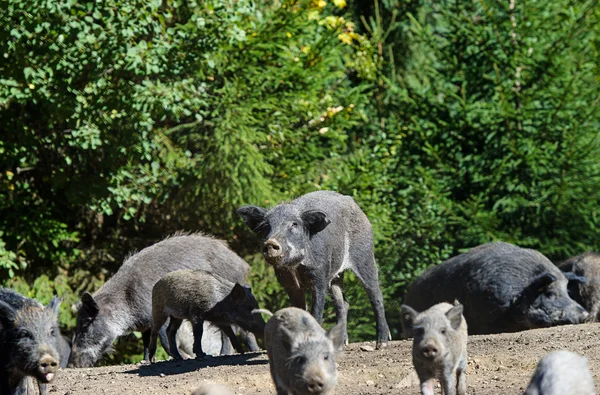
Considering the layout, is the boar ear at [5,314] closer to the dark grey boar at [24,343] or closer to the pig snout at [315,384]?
the dark grey boar at [24,343]

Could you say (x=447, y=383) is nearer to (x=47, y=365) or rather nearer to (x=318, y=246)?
(x=47, y=365)

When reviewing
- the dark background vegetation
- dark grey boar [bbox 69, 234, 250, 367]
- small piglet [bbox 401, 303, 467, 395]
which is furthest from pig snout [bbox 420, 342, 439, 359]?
the dark background vegetation

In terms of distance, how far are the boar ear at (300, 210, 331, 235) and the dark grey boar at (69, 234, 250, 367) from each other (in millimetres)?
3446

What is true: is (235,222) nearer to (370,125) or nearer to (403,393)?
(370,125)

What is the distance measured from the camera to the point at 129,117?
15.5 meters

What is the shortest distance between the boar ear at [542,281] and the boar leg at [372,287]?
301cm

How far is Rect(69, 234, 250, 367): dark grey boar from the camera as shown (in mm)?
13336

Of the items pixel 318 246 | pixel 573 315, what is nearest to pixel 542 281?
pixel 573 315

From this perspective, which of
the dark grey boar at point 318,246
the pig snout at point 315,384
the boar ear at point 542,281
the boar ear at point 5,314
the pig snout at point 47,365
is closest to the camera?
the pig snout at point 315,384

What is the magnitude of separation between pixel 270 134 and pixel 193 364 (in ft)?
23.6

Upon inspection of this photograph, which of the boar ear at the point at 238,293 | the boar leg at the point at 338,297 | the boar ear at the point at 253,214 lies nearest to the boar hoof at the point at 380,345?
the boar leg at the point at 338,297

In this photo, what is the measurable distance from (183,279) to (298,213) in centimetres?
161

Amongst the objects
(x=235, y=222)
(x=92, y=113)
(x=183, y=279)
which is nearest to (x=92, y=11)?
(x=92, y=113)

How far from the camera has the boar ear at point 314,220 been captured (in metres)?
9.98
